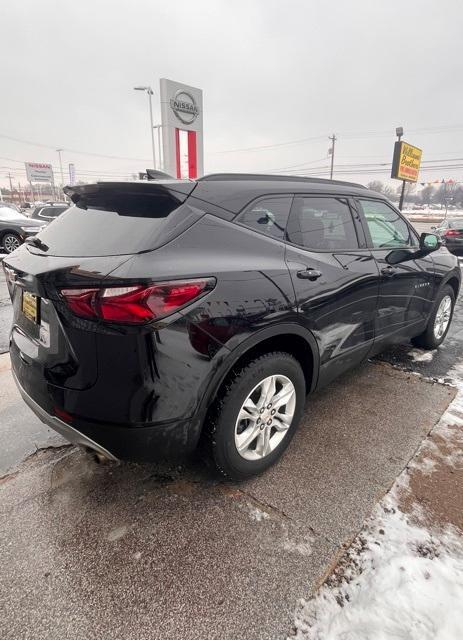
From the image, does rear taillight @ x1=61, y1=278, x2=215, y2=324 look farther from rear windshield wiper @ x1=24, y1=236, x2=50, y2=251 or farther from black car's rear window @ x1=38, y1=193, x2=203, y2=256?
rear windshield wiper @ x1=24, y1=236, x2=50, y2=251

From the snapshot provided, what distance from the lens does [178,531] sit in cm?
200

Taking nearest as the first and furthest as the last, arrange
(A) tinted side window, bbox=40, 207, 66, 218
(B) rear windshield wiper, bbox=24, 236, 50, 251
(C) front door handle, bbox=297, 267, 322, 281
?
(B) rear windshield wiper, bbox=24, 236, 50, 251 → (C) front door handle, bbox=297, 267, 322, 281 → (A) tinted side window, bbox=40, 207, 66, 218

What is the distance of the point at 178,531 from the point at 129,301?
1232 mm

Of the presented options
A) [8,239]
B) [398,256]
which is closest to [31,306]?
[398,256]

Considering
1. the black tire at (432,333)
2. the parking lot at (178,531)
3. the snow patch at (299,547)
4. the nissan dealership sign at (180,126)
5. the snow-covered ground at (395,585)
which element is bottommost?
the parking lot at (178,531)

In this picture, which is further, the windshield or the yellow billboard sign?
the yellow billboard sign

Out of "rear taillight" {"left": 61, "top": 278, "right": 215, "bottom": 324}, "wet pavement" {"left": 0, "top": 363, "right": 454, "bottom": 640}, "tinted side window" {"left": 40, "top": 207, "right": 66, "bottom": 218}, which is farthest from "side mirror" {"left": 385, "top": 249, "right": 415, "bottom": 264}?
"tinted side window" {"left": 40, "top": 207, "right": 66, "bottom": 218}

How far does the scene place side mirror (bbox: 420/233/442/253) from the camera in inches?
145

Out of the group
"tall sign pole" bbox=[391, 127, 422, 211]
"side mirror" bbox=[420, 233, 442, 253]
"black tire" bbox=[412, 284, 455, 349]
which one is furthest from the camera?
"tall sign pole" bbox=[391, 127, 422, 211]

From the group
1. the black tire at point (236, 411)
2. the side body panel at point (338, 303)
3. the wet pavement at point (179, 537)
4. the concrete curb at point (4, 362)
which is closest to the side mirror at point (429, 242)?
the side body panel at point (338, 303)

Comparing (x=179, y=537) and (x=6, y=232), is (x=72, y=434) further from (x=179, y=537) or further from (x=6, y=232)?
(x=6, y=232)

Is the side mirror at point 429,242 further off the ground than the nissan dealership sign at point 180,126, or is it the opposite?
the nissan dealership sign at point 180,126

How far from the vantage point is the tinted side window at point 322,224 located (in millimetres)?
2455

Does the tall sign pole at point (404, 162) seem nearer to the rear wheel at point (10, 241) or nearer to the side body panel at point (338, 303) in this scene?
the rear wheel at point (10, 241)
